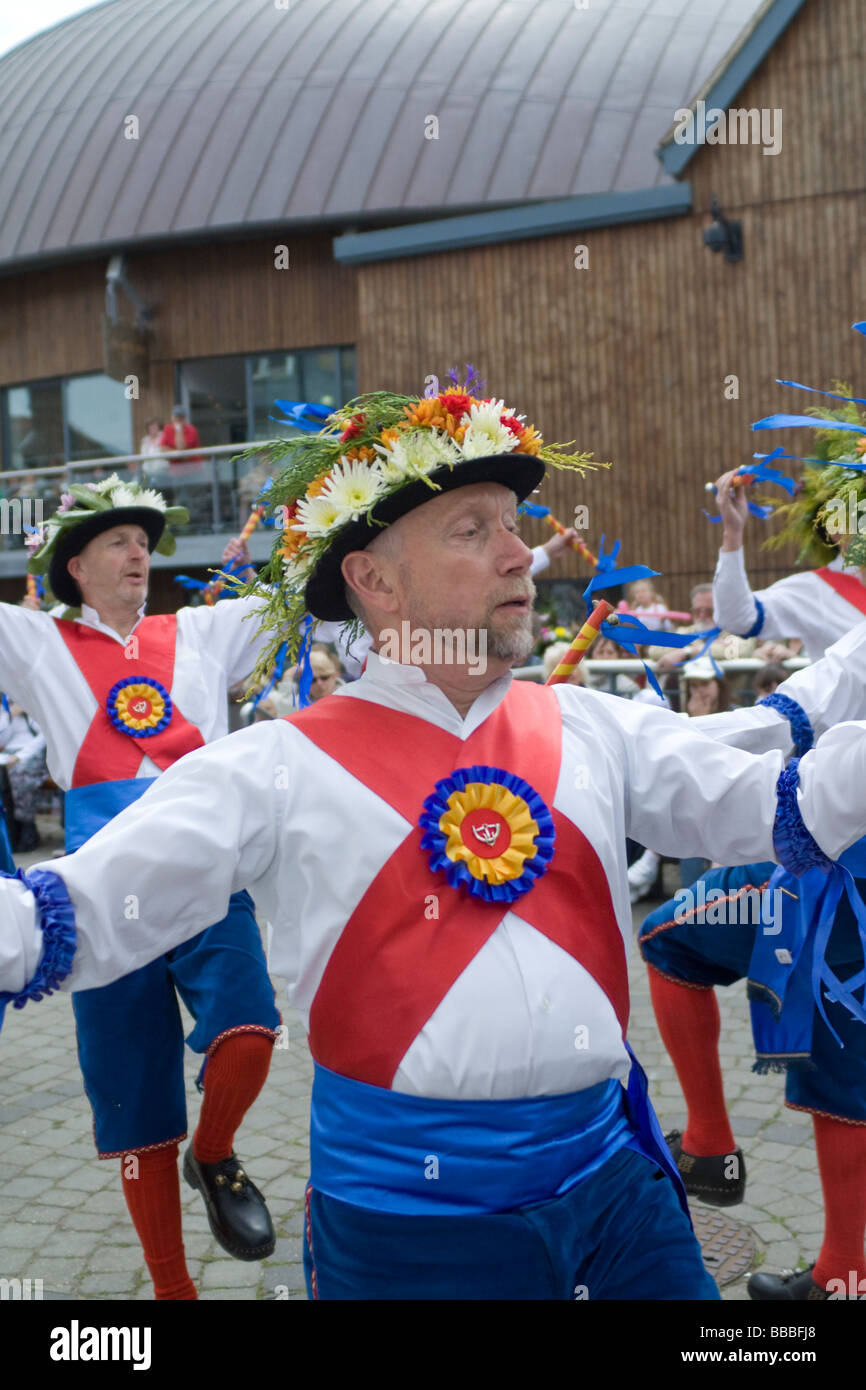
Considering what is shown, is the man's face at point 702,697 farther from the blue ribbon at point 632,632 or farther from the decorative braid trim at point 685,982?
the blue ribbon at point 632,632

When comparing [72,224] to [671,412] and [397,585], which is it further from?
[397,585]

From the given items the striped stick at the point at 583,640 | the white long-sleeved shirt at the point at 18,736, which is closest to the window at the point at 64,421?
the white long-sleeved shirt at the point at 18,736

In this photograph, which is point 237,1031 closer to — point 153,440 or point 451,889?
point 451,889

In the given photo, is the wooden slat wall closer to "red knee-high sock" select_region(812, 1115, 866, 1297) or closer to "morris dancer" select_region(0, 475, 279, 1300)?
"morris dancer" select_region(0, 475, 279, 1300)

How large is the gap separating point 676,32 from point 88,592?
17716mm

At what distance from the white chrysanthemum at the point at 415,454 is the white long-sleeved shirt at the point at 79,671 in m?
1.64

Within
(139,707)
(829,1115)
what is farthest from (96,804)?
(829,1115)

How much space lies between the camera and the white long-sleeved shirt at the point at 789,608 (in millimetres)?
4426

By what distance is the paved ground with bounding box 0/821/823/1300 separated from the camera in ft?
12.4

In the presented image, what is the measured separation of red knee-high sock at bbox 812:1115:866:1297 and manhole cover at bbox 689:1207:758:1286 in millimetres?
390

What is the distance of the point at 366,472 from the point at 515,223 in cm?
1517

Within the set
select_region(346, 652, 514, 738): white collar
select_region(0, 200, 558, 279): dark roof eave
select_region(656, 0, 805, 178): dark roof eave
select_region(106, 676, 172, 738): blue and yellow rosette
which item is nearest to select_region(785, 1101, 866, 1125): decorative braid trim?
select_region(346, 652, 514, 738): white collar

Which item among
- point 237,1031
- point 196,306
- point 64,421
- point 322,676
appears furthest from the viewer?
→ point 64,421

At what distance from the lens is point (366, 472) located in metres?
2.37
